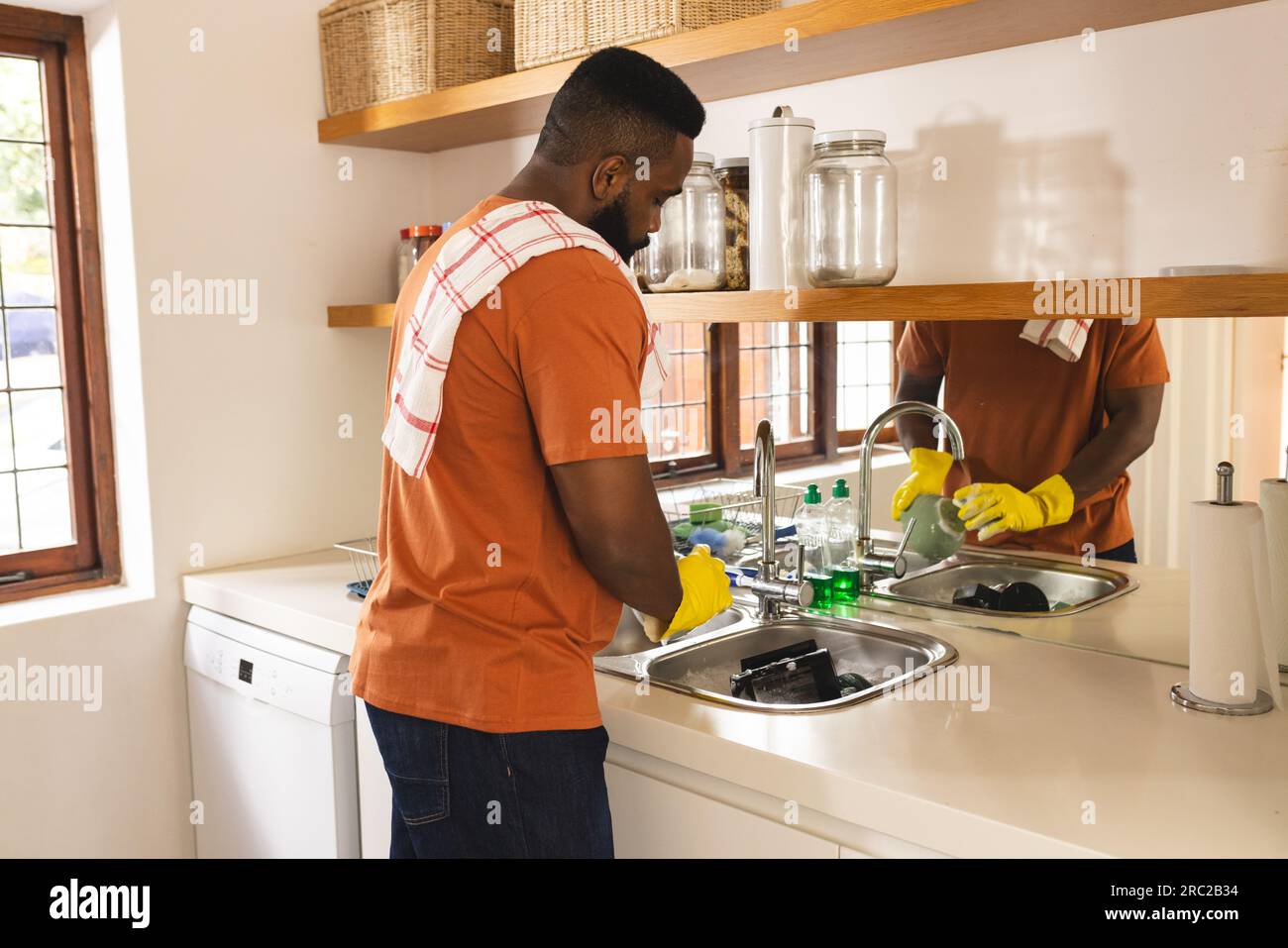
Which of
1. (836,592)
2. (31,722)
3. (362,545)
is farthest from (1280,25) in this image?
(31,722)

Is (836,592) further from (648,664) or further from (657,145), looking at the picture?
(657,145)

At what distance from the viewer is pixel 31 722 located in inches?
84.7

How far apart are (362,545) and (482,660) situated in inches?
48.7

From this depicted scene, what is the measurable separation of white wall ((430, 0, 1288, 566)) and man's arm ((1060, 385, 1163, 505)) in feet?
0.08

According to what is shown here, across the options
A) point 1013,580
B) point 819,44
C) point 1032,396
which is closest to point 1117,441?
point 1032,396

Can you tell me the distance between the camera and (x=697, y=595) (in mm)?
1491

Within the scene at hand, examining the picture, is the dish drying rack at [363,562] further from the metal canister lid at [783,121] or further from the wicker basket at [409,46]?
the metal canister lid at [783,121]

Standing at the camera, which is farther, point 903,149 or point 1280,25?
point 903,149

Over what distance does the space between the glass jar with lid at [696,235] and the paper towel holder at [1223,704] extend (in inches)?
33.1

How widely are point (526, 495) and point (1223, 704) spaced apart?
0.90 meters

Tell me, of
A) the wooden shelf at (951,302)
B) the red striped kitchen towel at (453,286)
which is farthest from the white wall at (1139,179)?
the red striped kitchen towel at (453,286)

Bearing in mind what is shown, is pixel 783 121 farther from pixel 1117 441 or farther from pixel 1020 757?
pixel 1020 757

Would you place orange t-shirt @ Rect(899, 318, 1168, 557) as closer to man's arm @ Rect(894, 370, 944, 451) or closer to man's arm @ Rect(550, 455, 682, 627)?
man's arm @ Rect(894, 370, 944, 451)

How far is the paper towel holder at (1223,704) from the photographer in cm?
142
